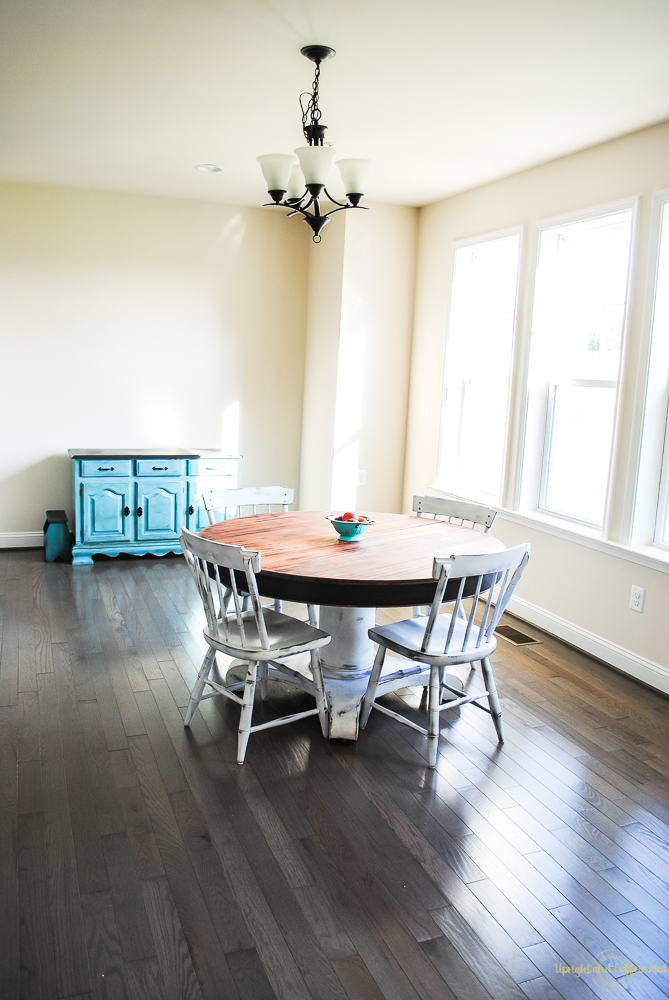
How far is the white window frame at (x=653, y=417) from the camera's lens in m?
3.59

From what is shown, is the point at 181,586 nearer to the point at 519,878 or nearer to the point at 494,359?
the point at 494,359

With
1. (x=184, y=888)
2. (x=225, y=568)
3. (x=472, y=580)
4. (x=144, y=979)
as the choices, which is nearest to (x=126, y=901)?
(x=184, y=888)

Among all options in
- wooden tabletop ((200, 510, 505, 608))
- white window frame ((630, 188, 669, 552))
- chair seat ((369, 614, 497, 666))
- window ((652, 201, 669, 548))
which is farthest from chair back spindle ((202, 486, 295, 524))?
window ((652, 201, 669, 548))

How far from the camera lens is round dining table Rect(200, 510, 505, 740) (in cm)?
267

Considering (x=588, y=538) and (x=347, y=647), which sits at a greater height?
(x=588, y=538)

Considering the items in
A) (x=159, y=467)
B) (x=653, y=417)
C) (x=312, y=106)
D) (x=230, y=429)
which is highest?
(x=312, y=106)

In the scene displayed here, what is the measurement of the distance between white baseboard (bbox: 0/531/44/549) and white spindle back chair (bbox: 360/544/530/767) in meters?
3.62

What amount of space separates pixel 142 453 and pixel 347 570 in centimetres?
317

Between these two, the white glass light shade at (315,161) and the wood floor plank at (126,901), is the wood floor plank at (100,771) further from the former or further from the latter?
the white glass light shade at (315,161)

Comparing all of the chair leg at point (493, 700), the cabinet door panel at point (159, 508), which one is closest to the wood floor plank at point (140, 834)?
the chair leg at point (493, 700)

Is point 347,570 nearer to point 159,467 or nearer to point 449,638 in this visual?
point 449,638

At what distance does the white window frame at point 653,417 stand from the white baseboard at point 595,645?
1.82 feet

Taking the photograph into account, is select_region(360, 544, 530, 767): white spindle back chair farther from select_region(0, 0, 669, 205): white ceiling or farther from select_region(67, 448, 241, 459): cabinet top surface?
select_region(67, 448, 241, 459): cabinet top surface

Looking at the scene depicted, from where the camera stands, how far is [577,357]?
4.31m
